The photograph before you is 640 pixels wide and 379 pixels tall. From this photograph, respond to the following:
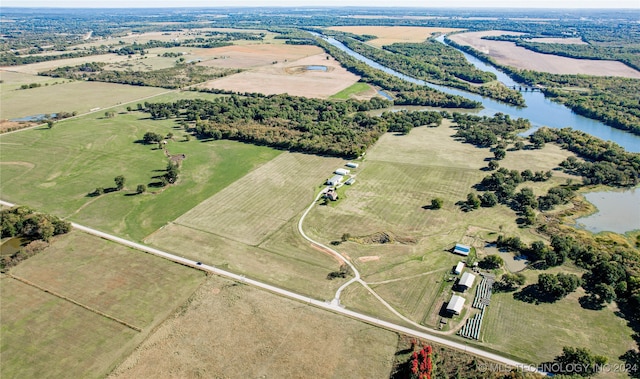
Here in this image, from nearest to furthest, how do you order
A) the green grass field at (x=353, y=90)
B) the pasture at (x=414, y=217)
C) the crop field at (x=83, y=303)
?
1. the crop field at (x=83, y=303)
2. the pasture at (x=414, y=217)
3. the green grass field at (x=353, y=90)

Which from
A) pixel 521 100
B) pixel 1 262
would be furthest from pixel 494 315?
pixel 521 100

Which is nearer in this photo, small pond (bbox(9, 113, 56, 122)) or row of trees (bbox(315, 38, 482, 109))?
small pond (bbox(9, 113, 56, 122))

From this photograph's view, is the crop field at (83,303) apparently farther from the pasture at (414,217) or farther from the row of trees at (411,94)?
the row of trees at (411,94)

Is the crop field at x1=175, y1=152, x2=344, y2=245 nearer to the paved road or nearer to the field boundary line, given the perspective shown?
the paved road

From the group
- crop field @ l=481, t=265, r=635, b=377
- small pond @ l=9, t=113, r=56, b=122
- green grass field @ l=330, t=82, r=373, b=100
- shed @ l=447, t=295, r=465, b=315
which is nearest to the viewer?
crop field @ l=481, t=265, r=635, b=377

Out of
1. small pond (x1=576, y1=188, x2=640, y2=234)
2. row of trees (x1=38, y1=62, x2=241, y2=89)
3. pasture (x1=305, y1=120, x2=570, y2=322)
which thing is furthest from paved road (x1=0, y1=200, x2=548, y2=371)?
row of trees (x1=38, y1=62, x2=241, y2=89)

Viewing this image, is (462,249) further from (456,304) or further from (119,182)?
(119,182)

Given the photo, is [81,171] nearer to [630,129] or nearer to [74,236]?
[74,236]

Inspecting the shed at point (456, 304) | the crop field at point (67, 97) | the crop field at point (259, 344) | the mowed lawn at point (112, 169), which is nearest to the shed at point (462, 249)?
the shed at point (456, 304)
